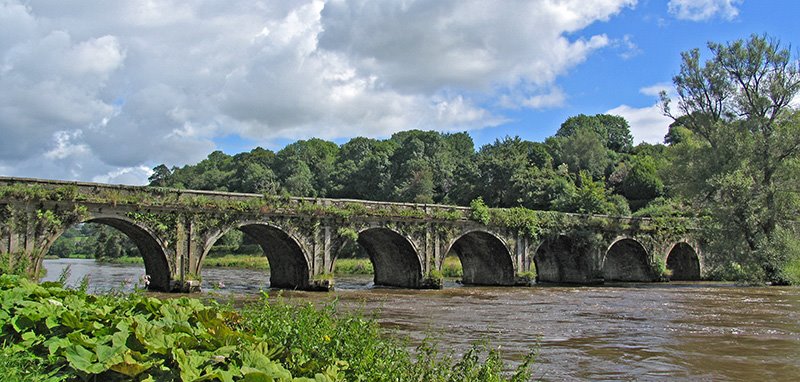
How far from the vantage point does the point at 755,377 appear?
1202 centimetres

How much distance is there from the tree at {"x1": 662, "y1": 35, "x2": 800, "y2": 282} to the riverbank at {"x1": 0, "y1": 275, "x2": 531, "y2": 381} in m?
35.3

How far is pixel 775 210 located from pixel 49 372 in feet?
135

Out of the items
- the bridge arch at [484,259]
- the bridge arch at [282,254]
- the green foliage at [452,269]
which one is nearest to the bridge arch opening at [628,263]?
the bridge arch at [484,259]

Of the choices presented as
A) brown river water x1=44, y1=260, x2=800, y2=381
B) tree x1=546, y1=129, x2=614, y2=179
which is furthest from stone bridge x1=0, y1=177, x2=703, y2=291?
tree x1=546, y1=129, x2=614, y2=179

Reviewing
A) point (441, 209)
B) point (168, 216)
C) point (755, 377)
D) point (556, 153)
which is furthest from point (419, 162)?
point (755, 377)

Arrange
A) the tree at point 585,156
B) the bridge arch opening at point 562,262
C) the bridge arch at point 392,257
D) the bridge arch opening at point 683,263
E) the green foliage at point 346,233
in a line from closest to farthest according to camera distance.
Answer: the green foliage at point 346,233
the bridge arch at point 392,257
the bridge arch opening at point 562,262
the bridge arch opening at point 683,263
the tree at point 585,156

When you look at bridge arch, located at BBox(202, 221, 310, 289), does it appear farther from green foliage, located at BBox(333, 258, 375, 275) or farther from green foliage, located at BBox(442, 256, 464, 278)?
green foliage, located at BBox(333, 258, 375, 275)

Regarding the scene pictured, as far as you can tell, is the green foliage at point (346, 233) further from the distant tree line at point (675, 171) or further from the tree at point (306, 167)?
the tree at point (306, 167)

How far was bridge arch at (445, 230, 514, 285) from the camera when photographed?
130 ft

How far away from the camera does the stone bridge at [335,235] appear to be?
2467 centimetres

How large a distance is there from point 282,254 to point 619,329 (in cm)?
2042

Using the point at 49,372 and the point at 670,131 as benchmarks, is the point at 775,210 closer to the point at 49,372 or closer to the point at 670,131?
the point at 49,372

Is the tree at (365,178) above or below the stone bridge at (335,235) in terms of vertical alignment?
above

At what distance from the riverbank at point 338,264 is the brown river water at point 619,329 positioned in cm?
1835
